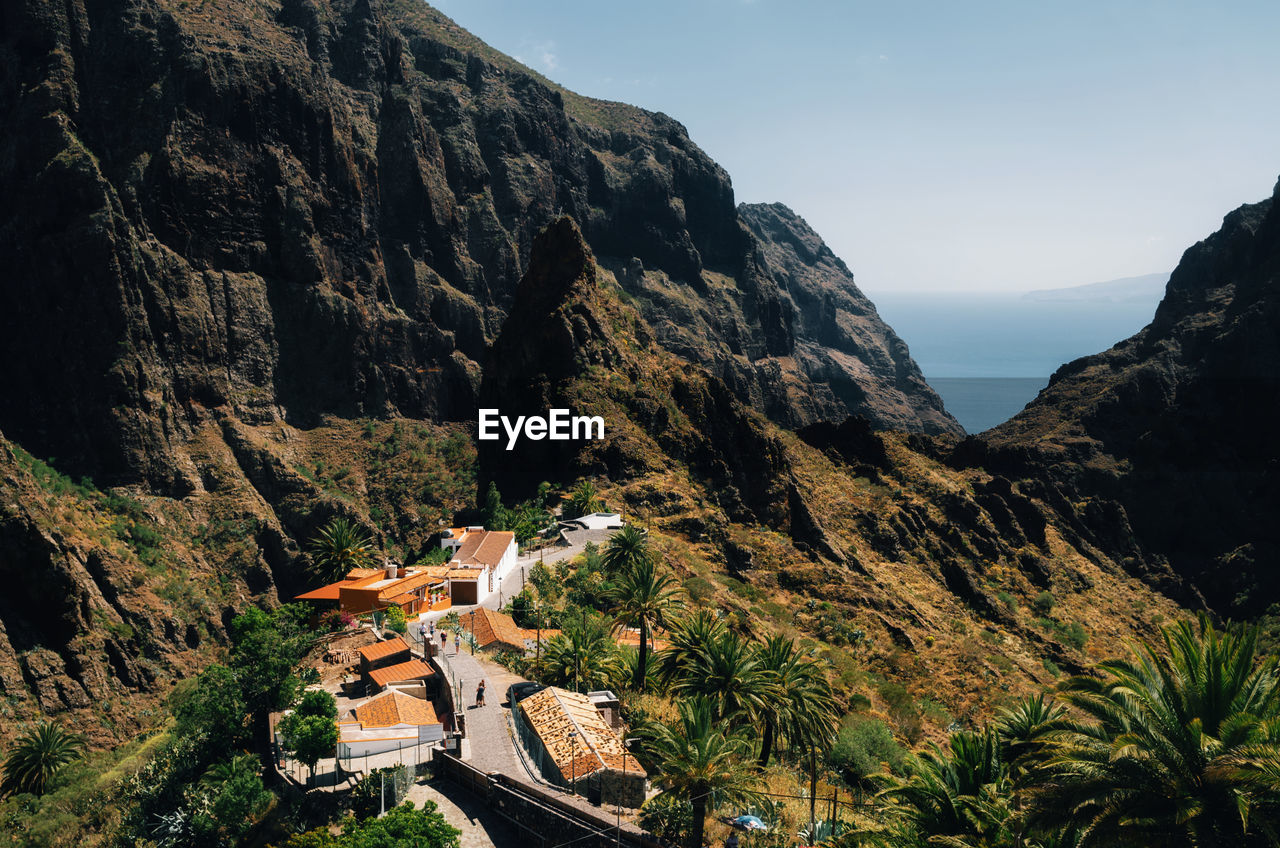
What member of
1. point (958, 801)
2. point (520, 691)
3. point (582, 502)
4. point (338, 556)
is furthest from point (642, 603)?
point (338, 556)

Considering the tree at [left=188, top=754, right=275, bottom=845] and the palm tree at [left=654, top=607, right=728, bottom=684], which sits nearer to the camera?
the tree at [left=188, top=754, right=275, bottom=845]

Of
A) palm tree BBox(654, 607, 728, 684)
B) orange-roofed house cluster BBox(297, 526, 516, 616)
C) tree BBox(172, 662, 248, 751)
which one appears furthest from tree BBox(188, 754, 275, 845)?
orange-roofed house cluster BBox(297, 526, 516, 616)

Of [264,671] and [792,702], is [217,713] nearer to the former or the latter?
[264,671]

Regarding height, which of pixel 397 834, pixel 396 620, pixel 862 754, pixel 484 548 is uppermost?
pixel 397 834

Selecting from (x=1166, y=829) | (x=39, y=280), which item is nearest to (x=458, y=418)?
(x=39, y=280)

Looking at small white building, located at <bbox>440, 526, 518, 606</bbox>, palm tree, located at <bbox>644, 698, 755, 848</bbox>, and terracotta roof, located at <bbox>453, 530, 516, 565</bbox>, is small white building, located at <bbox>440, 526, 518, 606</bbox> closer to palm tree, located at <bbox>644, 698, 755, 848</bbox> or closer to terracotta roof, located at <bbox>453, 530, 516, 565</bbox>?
terracotta roof, located at <bbox>453, 530, 516, 565</bbox>

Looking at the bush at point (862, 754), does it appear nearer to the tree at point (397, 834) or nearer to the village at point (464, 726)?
the village at point (464, 726)
